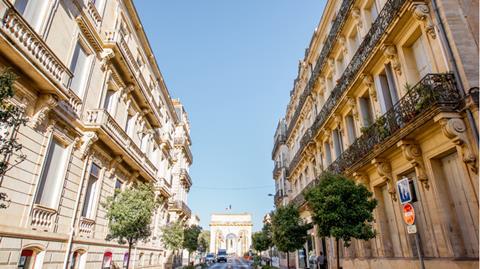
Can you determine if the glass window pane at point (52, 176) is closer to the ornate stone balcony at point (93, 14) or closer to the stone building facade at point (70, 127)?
the stone building facade at point (70, 127)

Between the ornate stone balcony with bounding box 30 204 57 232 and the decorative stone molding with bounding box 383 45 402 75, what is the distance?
492 inches

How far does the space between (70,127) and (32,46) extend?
11.2ft

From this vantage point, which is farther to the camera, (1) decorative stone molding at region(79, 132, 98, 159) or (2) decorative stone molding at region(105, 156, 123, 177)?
(2) decorative stone molding at region(105, 156, 123, 177)

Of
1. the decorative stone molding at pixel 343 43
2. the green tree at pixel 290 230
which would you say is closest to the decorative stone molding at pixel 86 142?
the green tree at pixel 290 230

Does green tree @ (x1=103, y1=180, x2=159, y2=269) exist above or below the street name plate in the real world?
above

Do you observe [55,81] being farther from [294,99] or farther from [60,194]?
[294,99]

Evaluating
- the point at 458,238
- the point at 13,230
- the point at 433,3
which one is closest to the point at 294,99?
the point at 433,3

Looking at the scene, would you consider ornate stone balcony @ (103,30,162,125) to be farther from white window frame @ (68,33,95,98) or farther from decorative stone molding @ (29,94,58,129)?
decorative stone molding @ (29,94,58,129)

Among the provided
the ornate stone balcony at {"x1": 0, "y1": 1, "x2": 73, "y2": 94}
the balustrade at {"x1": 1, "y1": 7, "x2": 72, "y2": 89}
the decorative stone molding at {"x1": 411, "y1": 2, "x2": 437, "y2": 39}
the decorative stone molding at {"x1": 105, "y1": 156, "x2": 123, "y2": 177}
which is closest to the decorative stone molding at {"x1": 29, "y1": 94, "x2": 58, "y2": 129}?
the ornate stone balcony at {"x1": 0, "y1": 1, "x2": 73, "y2": 94}

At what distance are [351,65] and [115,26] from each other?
1188 cm

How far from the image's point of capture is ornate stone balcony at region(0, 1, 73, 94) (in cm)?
696

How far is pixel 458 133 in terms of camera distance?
22.7 ft

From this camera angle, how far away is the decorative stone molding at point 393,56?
32.7ft

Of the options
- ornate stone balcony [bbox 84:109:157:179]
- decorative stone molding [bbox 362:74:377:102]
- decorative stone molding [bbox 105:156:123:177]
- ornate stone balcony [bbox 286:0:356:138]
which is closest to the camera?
decorative stone molding [bbox 362:74:377:102]
